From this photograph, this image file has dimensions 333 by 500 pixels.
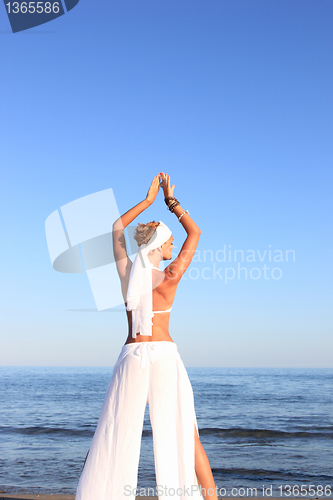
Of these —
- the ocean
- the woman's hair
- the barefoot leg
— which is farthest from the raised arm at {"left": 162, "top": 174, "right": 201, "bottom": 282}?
the ocean

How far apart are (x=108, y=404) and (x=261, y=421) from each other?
1265cm

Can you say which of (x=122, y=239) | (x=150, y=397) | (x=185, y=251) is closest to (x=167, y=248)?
(x=185, y=251)

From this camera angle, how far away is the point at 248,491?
5.82 meters

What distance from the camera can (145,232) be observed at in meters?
3.40

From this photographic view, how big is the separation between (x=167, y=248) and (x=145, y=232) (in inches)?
8.9

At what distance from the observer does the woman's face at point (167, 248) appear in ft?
11.2

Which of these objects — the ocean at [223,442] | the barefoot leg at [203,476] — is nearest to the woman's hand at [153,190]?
the barefoot leg at [203,476]

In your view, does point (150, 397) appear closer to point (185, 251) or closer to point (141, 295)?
point (141, 295)

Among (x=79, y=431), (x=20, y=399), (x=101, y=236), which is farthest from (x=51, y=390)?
(x=101, y=236)

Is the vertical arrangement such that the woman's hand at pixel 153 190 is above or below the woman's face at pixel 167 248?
above

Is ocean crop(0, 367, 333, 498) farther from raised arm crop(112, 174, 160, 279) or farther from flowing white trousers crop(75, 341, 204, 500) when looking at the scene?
raised arm crop(112, 174, 160, 279)

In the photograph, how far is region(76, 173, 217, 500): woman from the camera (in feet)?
9.69

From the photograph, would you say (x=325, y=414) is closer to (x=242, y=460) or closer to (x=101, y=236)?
(x=242, y=460)

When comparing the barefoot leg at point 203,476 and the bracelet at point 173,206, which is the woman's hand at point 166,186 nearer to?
the bracelet at point 173,206
